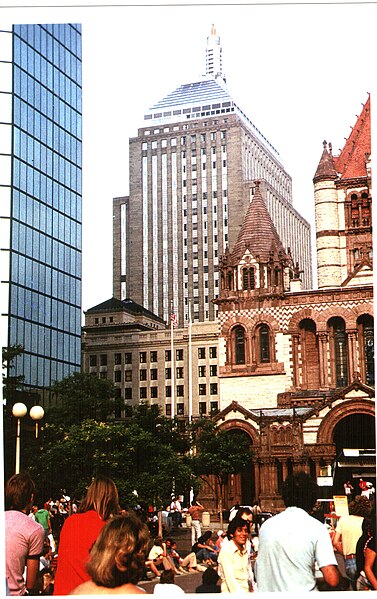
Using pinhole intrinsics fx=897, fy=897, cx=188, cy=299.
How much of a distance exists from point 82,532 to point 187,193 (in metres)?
8.90

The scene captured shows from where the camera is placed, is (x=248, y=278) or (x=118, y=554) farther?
(x=248, y=278)

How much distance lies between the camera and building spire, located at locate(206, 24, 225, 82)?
11.3 meters

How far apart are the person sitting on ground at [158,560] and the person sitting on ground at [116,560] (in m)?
6.58

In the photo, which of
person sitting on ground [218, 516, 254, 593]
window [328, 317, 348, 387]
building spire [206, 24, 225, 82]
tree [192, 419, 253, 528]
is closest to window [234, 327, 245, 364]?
window [328, 317, 348, 387]

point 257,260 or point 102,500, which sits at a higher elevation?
point 257,260

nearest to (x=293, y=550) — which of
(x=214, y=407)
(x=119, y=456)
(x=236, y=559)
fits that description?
(x=236, y=559)

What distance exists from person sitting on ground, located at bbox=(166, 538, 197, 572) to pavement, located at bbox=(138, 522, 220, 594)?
0.22ft

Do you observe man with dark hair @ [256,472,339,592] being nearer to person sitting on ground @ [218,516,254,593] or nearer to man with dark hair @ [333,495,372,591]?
person sitting on ground @ [218,516,254,593]

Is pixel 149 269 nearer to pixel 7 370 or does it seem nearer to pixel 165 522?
pixel 7 370

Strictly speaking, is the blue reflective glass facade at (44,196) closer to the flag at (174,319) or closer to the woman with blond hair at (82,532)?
the flag at (174,319)

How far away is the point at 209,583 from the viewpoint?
8766mm

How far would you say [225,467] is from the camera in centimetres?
1434

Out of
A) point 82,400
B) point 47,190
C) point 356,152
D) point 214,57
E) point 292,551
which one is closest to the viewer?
point 292,551

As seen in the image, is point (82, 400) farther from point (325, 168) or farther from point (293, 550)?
point (293, 550)
